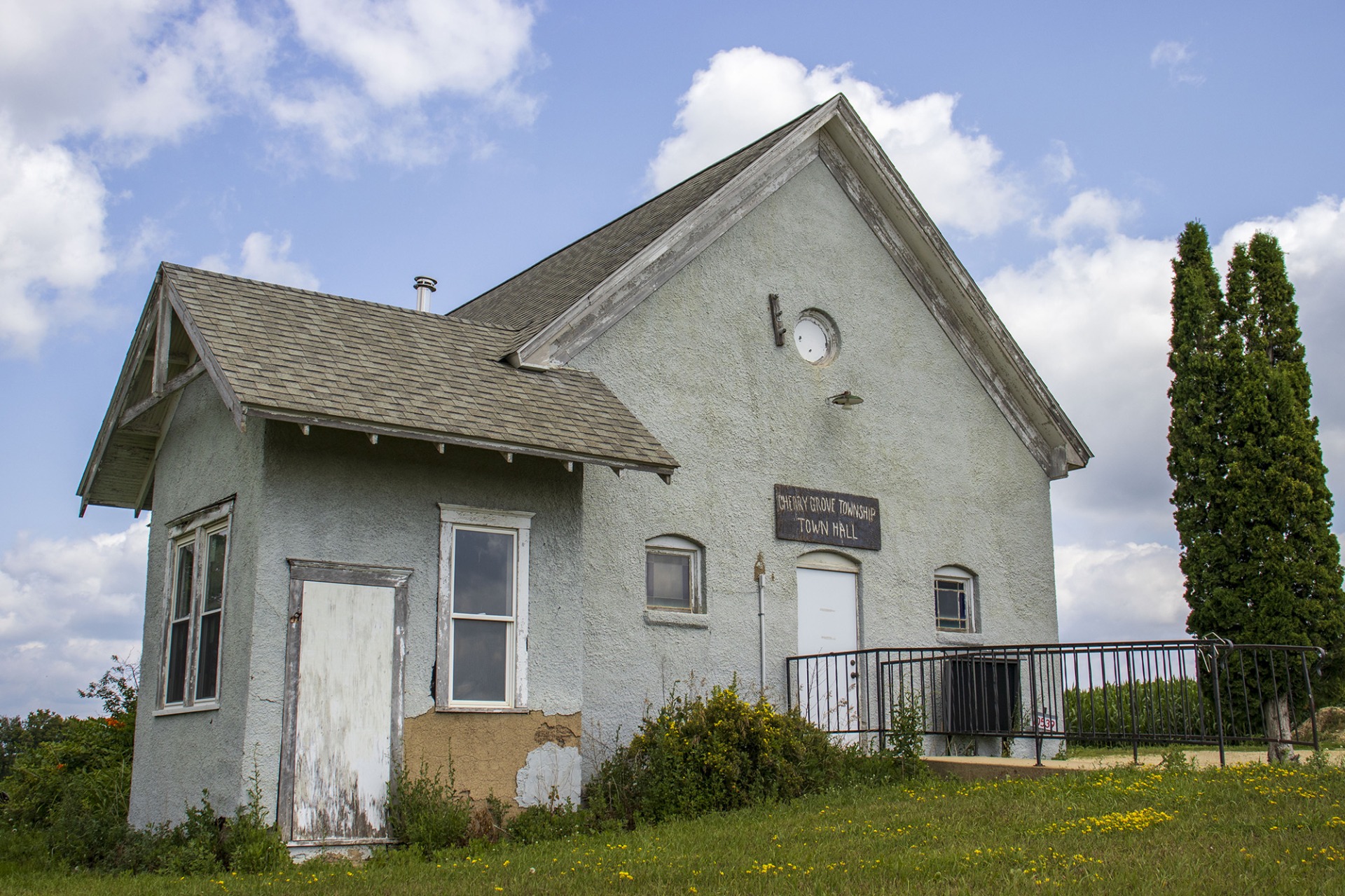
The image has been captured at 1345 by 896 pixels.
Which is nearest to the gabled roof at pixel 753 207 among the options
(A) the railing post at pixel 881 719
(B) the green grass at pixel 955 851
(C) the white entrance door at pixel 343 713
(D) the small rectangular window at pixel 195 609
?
(C) the white entrance door at pixel 343 713

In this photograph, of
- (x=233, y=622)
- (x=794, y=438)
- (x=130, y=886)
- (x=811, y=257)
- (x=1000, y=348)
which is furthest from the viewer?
(x=1000, y=348)

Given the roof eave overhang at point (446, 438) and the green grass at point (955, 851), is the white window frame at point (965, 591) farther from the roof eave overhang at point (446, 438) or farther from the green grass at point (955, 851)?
the roof eave overhang at point (446, 438)

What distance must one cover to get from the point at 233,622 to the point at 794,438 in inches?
265

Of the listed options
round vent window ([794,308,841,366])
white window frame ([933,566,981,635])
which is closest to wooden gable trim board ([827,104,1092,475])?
round vent window ([794,308,841,366])

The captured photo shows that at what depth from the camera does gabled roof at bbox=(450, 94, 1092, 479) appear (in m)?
13.2

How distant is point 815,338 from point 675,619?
4340 mm

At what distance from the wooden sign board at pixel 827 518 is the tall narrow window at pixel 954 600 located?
52.6 inches

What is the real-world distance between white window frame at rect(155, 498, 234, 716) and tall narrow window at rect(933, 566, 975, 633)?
859cm

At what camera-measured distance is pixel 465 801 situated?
10.2m

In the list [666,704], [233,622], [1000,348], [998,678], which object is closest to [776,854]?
[666,704]

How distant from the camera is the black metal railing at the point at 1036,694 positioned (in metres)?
10.8

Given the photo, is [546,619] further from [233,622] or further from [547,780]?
[233,622]

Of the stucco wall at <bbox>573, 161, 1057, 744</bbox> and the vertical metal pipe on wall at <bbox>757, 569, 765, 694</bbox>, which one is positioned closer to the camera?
the stucco wall at <bbox>573, 161, 1057, 744</bbox>

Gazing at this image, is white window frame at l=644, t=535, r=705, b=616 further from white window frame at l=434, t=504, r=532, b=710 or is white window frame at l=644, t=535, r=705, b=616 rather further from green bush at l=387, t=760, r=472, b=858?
green bush at l=387, t=760, r=472, b=858
